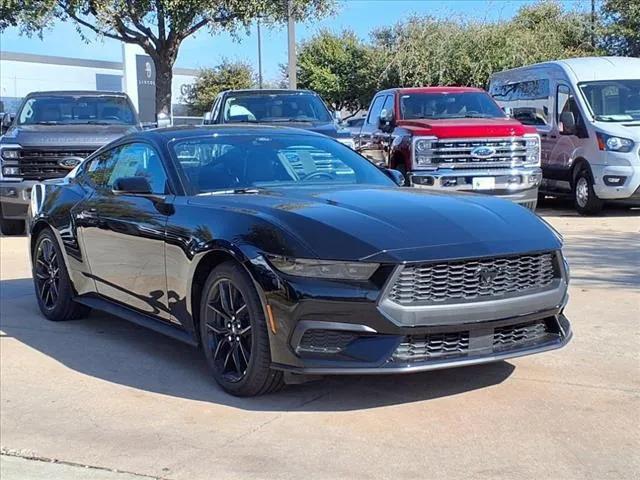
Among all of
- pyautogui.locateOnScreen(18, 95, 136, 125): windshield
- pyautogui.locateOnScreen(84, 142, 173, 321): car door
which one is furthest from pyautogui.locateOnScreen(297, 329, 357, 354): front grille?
pyautogui.locateOnScreen(18, 95, 136, 125): windshield

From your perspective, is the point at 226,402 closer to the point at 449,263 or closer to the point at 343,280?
the point at 343,280

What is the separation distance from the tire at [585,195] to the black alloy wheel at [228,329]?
9.43 meters

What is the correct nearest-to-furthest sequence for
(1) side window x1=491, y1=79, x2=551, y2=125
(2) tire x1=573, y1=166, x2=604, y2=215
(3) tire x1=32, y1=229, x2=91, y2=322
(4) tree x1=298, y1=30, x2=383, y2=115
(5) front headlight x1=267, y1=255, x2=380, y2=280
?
(5) front headlight x1=267, y1=255, x2=380, y2=280
(3) tire x1=32, y1=229, x2=91, y2=322
(2) tire x1=573, y1=166, x2=604, y2=215
(1) side window x1=491, y1=79, x2=551, y2=125
(4) tree x1=298, y1=30, x2=383, y2=115

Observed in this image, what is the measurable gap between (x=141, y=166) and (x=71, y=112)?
7.45 metres

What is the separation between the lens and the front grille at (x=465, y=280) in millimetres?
4430

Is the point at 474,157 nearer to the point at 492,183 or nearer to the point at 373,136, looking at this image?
the point at 492,183

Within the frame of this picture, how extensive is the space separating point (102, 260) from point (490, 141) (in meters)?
6.83

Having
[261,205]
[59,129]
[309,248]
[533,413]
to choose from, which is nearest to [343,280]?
[309,248]

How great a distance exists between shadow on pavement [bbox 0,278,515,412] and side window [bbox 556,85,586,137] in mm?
8910

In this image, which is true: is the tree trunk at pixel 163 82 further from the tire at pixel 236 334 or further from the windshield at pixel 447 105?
the tire at pixel 236 334

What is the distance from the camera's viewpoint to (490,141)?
1176 cm

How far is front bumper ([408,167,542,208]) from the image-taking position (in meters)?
11.6

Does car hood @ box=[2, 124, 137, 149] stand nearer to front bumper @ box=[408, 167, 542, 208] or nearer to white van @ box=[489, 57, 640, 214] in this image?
front bumper @ box=[408, 167, 542, 208]

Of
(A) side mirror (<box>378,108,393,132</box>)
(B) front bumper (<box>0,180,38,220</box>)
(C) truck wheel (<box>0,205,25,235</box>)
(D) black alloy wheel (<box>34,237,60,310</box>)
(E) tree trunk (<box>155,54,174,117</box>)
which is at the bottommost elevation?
(C) truck wheel (<box>0,205,25,235</box>)
